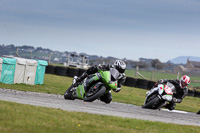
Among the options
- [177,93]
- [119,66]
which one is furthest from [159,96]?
[119,66]

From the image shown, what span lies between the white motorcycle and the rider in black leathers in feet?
1.26

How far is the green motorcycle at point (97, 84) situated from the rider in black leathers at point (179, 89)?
251 cm

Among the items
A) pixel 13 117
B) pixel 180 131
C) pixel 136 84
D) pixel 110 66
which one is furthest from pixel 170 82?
pixel 136 84

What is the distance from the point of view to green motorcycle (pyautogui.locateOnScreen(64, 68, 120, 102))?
989 cm

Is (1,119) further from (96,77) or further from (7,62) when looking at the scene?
(7,62)

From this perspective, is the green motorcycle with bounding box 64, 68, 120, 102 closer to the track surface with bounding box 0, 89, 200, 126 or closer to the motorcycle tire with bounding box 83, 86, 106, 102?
the motorcycle tire with bounding box 83, 86, 106, 102

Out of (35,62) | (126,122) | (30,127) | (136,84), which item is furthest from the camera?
(136,84)

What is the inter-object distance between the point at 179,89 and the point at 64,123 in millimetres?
6780

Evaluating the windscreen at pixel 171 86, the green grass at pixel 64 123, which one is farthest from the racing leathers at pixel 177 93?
the green grass at pixel 64 123

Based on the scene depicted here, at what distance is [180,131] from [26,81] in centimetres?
1099

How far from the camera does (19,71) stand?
16.3 m

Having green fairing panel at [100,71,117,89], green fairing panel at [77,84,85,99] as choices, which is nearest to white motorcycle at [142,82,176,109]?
green fairing panel at [100,71,117,89]

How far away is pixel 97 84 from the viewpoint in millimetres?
9984

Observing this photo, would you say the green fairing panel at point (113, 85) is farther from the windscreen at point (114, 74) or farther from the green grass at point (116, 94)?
the green grass at point (116, 94)
